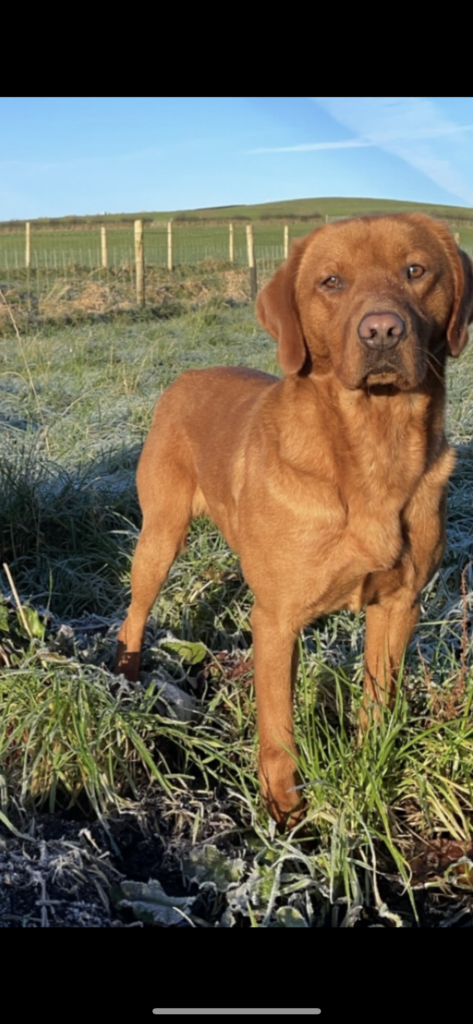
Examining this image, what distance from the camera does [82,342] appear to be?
11570 mm

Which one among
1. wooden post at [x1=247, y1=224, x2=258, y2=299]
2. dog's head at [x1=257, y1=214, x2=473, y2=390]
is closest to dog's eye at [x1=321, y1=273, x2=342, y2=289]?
dog's head at [x1=257, y1=214, x2=473, y2=390]

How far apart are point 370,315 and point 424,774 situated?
151cm

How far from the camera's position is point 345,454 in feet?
9.21

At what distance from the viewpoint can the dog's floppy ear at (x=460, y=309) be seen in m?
2.84

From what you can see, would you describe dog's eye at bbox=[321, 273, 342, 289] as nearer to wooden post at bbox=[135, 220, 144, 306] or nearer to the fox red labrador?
the fox red labrador

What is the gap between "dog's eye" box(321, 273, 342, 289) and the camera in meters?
2.74

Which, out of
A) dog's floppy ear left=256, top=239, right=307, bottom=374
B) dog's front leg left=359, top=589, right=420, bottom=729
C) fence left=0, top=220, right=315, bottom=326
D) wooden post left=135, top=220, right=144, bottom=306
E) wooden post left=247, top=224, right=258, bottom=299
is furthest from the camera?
wooden post left=247, top=224, right=258, bottom=299

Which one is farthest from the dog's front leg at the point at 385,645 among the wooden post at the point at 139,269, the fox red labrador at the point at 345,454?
the wooden post at the point at 139,269

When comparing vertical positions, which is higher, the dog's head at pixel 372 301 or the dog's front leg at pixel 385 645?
the dog's head at pixel 372 301

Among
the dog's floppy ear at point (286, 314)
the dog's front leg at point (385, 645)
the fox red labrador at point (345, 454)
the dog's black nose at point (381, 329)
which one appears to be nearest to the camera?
the dog's black nose at point (381, 329)

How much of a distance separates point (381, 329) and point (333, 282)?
385 millimetres

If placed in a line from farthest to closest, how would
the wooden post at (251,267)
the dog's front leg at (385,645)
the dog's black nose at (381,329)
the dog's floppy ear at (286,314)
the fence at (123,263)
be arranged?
the wooden post at (251,267) < the fence at (123,263) < the dog's front leg at (385,645) < the dog's floppy ear at (286,314) < the dog's black nose at (381,329)

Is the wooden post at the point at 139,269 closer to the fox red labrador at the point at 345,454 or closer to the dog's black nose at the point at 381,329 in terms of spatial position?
the fox red labrador at the point at 345,454

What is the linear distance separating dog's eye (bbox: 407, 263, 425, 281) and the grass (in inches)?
45.8
